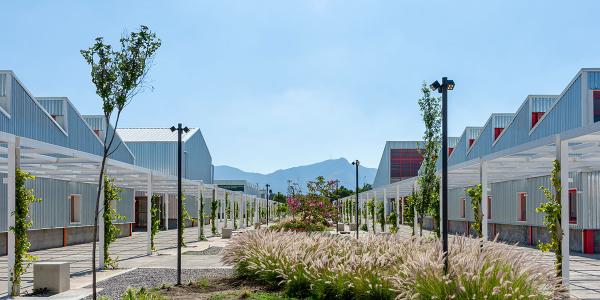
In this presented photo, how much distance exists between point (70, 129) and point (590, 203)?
2079 centimetres

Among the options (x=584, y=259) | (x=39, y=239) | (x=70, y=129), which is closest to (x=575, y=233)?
(x=584, y=259)

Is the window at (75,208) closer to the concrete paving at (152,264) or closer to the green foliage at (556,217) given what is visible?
the concrete paving at (152,264)

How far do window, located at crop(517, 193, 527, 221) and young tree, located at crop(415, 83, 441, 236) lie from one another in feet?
25.8

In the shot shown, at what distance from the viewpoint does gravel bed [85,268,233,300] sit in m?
11.4

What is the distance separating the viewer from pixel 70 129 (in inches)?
1134

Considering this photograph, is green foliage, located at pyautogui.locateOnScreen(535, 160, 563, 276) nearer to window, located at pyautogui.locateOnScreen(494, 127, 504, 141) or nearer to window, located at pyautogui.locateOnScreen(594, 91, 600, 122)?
window, located at pyautogui.locateOnScreen(594, 91, 600, 122)

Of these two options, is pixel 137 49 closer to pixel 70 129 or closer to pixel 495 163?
pixel 495 163

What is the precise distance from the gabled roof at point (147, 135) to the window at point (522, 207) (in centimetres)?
3019

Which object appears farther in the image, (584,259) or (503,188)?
(503,188)

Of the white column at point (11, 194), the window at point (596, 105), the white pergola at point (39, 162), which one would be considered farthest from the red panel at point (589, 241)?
the white column at point (11, 194)

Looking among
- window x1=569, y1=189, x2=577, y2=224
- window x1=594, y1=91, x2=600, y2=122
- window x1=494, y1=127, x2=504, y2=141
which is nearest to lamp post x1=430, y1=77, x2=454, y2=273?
window x1=569, y1=189, x2=577, y2=224

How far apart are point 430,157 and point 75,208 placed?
14.9 metres

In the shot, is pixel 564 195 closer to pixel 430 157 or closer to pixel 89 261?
pixel 430 157

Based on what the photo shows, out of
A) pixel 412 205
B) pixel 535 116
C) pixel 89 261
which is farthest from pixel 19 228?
pixel 535 116
